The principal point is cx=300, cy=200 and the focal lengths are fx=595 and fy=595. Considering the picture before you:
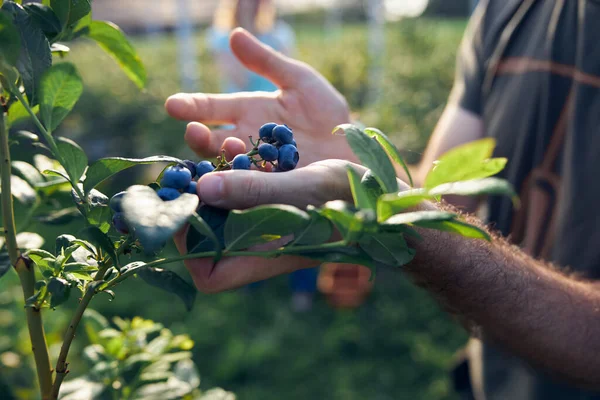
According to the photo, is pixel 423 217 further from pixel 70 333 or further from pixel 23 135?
pixel 23 135

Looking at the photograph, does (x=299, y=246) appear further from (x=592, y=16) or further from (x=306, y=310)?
(x=306, y=310)

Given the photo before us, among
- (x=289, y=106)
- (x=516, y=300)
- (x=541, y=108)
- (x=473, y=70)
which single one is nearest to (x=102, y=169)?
(x=289, y=106)

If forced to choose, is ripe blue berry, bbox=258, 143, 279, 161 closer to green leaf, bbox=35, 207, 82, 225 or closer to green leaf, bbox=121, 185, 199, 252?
green leaf, bbox=121, 185, 199, 252

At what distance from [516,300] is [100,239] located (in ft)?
2.77

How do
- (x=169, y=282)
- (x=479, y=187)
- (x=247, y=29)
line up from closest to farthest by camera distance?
(x=479, y=187) < (x=169, y=282) < (x=247, y=29)

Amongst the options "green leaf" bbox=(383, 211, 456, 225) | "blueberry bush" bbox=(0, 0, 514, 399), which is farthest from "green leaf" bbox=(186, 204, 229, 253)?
"green leaf" bbox=(383, 211, 456, 225)

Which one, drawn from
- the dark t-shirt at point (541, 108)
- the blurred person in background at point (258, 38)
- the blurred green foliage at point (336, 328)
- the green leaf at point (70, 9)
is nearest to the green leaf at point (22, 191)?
the green leaf at point (70, 9)

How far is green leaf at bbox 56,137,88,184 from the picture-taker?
66 cm

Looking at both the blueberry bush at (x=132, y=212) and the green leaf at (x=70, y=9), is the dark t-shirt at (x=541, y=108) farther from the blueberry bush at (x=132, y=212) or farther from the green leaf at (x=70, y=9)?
the green leaf at (x=70, y=9)

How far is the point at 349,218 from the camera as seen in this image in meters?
0.54

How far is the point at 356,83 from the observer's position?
6.21 m

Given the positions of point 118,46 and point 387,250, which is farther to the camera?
point 118,46

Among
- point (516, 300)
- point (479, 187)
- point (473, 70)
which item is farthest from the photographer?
point (473, 70)

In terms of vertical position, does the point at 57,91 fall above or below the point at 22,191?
above
